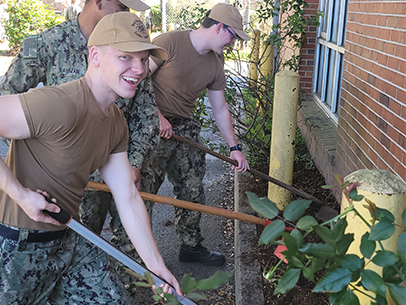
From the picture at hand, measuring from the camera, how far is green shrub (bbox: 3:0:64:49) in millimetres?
18172

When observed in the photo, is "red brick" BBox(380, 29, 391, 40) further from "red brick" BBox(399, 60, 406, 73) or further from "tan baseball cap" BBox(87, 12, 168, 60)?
"tan baseball cap" BBox(87, 12, 168, 60)

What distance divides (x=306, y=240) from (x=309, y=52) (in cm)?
412

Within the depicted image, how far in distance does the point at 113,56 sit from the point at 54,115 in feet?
1.31

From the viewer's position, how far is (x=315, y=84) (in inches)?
283

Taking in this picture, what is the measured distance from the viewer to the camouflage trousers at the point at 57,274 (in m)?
2.08

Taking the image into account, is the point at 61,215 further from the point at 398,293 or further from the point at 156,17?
the point at 156,17

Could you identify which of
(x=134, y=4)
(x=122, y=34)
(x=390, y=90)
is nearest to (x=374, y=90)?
(x=390, y=90)

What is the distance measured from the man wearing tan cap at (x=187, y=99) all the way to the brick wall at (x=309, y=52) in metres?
3.24

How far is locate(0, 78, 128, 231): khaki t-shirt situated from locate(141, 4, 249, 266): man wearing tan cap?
56.0 inches

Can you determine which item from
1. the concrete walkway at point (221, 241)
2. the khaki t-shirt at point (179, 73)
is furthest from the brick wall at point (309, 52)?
the khaki t-shirt at point (179, 73)

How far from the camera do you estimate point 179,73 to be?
391 centimetres

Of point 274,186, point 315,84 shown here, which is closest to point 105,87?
point 274,186

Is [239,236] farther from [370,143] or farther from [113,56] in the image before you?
[113,56]

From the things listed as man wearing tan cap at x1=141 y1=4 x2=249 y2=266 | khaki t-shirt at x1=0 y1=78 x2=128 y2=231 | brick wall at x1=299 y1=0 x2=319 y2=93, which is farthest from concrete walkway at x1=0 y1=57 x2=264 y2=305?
brick wall at x1=299 y1=0 x2=319 y2=93
